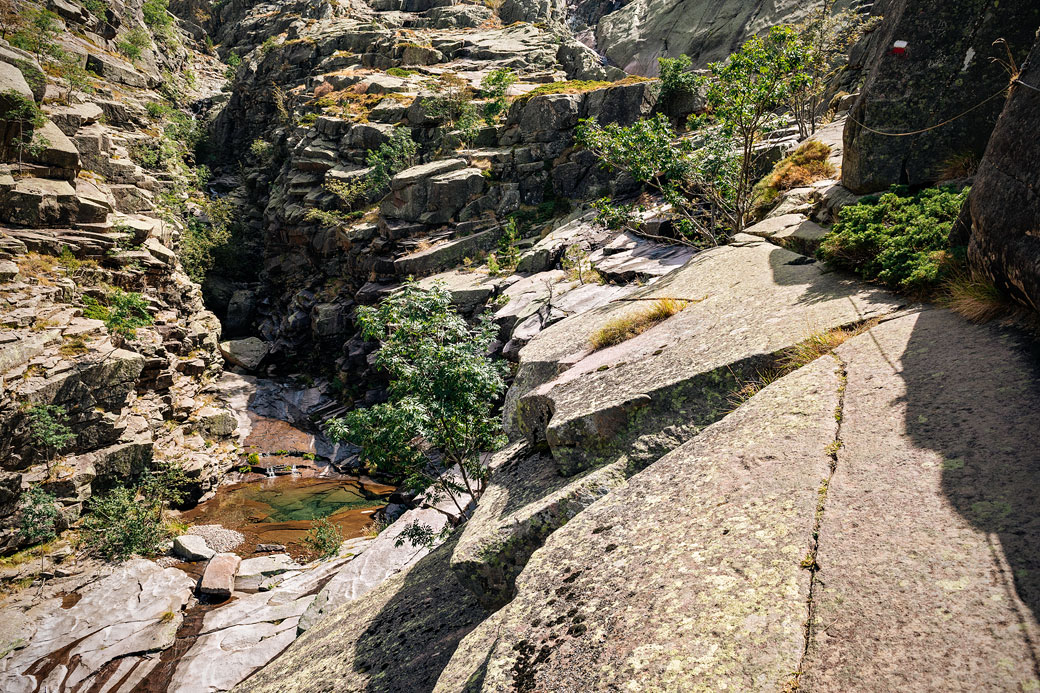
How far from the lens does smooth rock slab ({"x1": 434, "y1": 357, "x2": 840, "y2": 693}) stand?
7.50 feet

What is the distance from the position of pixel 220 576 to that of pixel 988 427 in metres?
16.9

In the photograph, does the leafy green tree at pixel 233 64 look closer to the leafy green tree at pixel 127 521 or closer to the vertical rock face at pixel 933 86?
the leafy green tree at pixel 127 521

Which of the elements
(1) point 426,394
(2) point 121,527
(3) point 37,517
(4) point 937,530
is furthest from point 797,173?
(3) point 37,517

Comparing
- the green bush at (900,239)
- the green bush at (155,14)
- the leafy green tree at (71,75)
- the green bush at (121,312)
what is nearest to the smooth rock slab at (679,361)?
the green bush at (900,239)

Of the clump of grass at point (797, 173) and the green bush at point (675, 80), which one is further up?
the green bush at point (675, 80)

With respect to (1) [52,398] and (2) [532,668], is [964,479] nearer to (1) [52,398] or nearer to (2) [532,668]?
(2) [532,668]

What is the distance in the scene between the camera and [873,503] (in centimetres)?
Answer: 260

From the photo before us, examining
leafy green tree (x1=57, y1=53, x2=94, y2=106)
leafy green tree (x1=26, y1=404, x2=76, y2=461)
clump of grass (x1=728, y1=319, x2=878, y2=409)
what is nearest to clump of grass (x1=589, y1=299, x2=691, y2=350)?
clump of grass (x1=728, y1=319, x2=878, y2=409)

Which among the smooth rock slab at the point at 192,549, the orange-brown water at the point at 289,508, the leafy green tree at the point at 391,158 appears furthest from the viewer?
the leafy green tree at the point at 391,158

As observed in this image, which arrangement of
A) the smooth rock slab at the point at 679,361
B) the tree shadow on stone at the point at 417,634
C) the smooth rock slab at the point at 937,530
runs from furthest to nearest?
the tree shadow on stone at the point at 417,634 → the smooth rock slab at the point at 679,361 → the smooth rock slab at the point at 937,530

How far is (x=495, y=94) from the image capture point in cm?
3619

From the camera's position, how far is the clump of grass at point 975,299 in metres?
3.65

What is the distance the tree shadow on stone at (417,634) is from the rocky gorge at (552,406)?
0.14 ft

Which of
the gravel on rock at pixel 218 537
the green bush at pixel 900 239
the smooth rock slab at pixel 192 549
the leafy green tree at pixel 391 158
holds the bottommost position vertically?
the gravel on rock at pixel 218 537
